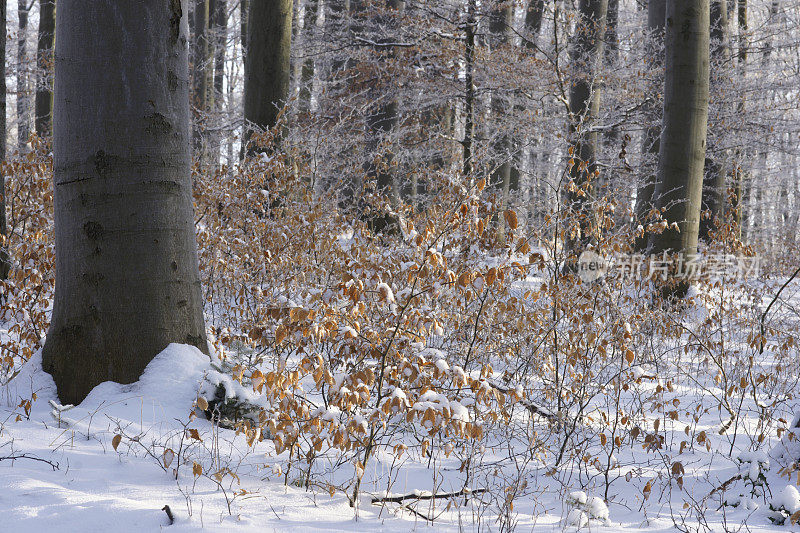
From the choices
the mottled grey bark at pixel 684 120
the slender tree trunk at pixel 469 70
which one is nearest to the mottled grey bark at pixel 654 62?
the mottled grey bark at pixel 684 120

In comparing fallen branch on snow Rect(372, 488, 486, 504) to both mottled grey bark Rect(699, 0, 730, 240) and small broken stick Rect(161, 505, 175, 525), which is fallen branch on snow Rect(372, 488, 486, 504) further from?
mottled grey bark Rect(699, 0, 730, 240)

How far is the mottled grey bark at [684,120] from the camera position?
28.1ft

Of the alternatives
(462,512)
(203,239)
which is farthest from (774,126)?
(462,512)

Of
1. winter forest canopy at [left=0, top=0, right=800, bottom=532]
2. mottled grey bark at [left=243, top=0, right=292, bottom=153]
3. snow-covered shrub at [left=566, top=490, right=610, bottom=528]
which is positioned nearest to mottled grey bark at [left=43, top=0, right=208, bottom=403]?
winter forest canopy at [left=0, top=0, right=800, bottom=532]

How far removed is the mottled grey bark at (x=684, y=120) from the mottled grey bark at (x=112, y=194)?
6852 mm

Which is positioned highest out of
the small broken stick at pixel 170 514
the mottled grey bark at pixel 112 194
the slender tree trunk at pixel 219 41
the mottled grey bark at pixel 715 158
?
the slender tree trunk at pixel 219 41

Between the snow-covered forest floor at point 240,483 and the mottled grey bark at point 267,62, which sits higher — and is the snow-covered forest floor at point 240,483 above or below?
below

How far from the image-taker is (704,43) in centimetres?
863

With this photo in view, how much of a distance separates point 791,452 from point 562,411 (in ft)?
4.18

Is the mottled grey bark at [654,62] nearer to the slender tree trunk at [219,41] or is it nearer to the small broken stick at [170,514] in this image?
the small broken stick at [170,514]

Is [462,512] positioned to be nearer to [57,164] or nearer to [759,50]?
[57,164]

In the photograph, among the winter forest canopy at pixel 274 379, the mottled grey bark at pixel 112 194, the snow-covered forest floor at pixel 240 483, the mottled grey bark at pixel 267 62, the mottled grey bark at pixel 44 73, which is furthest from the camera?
the mottled grey bark at pixel 44 73

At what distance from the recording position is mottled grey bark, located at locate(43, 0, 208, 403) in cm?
352

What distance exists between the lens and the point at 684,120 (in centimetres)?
Answer: 860
